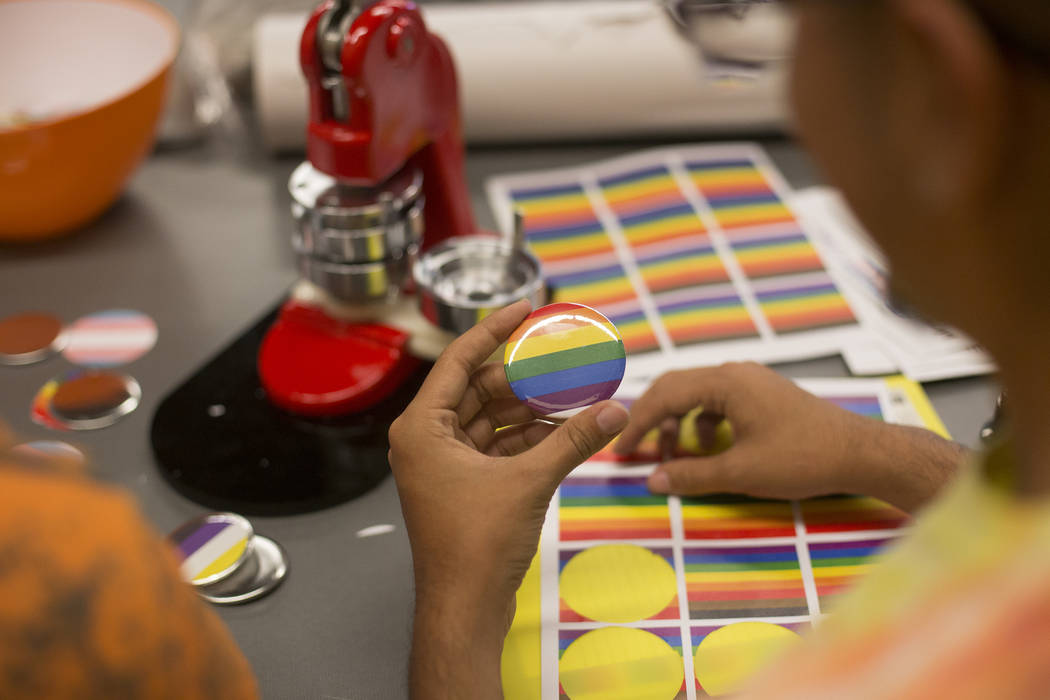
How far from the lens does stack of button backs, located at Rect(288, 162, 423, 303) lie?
109 centimetres

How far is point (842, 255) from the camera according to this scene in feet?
4.57

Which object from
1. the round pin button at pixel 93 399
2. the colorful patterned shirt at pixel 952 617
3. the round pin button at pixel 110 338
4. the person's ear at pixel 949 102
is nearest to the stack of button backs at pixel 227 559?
the round pin button at pixel 93 399

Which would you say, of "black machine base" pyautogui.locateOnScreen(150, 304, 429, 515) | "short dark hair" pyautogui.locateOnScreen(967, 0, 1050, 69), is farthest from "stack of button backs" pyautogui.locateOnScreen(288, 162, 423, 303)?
"short dark hair" pyautogui.locateOnScreen(967, 0, 1050, 69)

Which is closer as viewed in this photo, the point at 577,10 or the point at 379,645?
the point at 379,645

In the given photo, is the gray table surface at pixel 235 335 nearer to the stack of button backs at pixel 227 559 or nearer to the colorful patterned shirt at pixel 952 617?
the stack of button backs at pixel 227 559

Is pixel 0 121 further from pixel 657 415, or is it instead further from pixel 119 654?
pixel 119 654

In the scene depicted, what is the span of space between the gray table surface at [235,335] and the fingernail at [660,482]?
0.26 meters

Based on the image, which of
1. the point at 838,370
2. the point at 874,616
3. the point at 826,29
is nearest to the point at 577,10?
the point at 838,370

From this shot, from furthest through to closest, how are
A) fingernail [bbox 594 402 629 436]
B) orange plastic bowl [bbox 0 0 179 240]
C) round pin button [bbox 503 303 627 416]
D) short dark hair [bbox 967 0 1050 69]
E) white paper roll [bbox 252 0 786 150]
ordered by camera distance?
white paper roll [bbox 252 0 786 150] → orange plastic bowl [bbox 0 0 179 240] → round pin button [bbox 503 303 627 416] → fingernail [bbox 594 402 629 436] → short dark hair [bbox 967 0 1050 69]

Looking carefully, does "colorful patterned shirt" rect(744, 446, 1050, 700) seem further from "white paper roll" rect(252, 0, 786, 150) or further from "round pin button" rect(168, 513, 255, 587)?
"white paper roll" rect(252, 0, 786, 150)

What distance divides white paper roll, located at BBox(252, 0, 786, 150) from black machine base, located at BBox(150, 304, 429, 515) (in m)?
0.57

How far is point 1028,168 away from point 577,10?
1246mm

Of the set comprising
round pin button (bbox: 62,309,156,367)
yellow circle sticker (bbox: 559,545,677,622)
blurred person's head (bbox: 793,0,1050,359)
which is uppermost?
blurred person's head (bbox: 793,0,1050,359)

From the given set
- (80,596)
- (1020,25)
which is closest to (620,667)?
(80,596)
